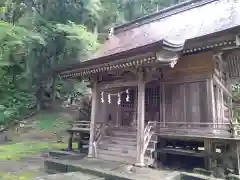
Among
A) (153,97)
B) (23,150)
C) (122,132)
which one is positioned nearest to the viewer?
(122,132)

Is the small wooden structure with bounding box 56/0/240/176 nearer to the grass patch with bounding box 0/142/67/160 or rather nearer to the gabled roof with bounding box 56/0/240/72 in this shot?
the gabled roof with bounding box 56/0/240/72

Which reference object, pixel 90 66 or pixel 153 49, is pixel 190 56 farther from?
pixel 90 66

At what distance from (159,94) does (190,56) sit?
2127 millimetres

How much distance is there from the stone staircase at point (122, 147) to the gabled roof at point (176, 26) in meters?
3.31

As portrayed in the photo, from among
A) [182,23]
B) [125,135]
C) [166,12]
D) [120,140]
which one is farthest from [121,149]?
[166,12]

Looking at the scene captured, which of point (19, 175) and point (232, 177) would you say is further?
point (19, 175)

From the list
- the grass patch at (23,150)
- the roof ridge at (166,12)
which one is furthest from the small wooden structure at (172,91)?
the grass patch at (23,150)

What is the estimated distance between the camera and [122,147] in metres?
8.38

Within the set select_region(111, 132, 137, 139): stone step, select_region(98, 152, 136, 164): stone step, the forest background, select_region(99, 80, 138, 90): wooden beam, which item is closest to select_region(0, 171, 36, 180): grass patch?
select_region(98, 152, 136, 164): stone step

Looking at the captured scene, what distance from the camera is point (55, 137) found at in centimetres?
1602

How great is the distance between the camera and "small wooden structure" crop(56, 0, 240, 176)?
684cm

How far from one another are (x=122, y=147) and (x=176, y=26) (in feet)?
21.1

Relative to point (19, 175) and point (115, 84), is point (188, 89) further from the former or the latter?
point (19, 175)

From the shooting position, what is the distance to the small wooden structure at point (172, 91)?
22.4 feet
